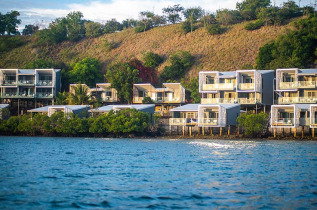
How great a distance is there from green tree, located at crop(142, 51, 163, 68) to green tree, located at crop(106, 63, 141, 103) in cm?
1242

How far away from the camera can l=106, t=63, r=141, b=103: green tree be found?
72.4 m

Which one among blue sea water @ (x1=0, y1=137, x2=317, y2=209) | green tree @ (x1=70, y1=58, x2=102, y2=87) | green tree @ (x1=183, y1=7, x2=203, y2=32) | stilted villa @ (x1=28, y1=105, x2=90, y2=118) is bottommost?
blue sea water @ (x1=0, y1=137, x2=317, y2=209)

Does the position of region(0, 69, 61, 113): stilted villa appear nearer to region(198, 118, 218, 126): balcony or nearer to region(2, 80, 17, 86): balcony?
region(2, 80, 17, 86): balcony

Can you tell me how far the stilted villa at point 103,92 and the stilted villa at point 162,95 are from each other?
402cm

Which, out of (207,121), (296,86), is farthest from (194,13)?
(207,121)

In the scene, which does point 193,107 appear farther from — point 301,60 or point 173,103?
point 301,60

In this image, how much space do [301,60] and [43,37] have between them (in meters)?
62.2

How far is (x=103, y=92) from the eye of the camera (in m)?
76.0

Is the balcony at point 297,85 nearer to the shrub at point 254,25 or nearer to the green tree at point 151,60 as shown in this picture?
the green tree at point 151,60

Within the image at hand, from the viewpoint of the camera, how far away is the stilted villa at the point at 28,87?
244ft

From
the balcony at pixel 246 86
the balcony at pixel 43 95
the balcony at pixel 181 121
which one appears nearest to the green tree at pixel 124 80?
the balcony at pixel 43 95

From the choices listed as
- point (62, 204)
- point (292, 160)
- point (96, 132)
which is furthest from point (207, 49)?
point (62, 204)

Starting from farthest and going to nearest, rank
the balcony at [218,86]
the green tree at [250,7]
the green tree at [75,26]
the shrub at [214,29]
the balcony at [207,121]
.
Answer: the green tree at [75,26] < the green tree at [250,7] < the shrub at [214,29] < the balcony at [218,86] < the balcony at [207,121]

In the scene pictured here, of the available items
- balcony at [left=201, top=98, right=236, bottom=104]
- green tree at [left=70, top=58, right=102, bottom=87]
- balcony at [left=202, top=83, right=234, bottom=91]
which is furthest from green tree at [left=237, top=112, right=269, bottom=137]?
green tree at [left=70, top=58, right=102, bottom=87]
